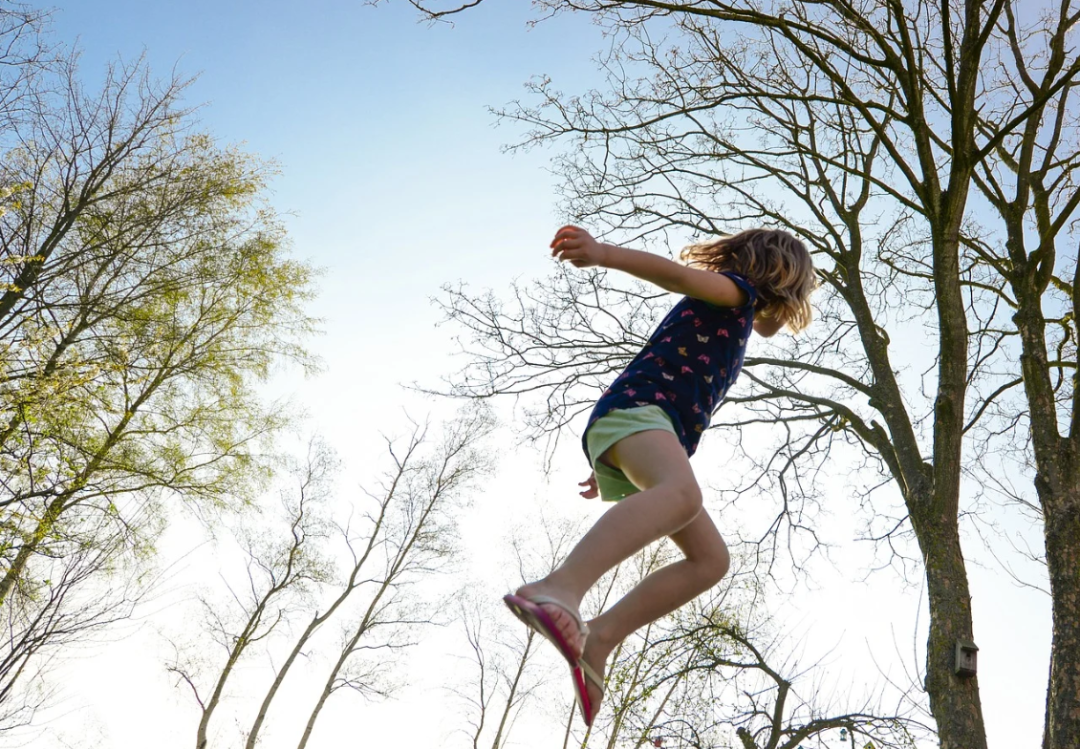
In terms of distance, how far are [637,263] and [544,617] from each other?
2.67ft

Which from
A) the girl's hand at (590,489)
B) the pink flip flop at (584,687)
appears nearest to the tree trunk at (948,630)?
the girl's hand at (590,489)

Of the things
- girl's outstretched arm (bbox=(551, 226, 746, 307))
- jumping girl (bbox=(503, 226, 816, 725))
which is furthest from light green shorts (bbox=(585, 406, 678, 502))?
girl's outstretched arm (bbox=(551, 226, 746, 307))

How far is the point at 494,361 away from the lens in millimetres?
6379

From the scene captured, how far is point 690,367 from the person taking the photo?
2070 millimetres

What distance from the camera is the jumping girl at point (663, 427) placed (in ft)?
5.67

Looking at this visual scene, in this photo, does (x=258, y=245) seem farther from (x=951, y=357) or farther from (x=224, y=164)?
(x=951, y=357)

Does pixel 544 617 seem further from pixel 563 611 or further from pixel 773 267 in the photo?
pixel 773 267

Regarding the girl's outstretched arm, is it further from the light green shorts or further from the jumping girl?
the light green shorts

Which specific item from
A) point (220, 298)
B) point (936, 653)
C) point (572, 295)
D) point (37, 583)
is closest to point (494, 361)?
point (572, 295)

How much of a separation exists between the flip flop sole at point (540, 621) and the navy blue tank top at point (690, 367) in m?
0.59

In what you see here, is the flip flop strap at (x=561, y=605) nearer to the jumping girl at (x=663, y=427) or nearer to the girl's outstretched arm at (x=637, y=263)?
the jumping girl at (x=663, y=427)

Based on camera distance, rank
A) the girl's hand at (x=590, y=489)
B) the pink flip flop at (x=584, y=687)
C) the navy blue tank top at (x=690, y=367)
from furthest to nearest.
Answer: the girl's hand at (x=590, y=489), the navy blue tank top at (x=690, y=367), the pink flip flop at (x=584, y=687)

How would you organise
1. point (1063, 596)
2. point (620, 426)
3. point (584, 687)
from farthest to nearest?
point (1063, 596), point (620, 426), point (584, 687)

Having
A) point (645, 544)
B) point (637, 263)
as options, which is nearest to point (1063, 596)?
point (645, 544)
